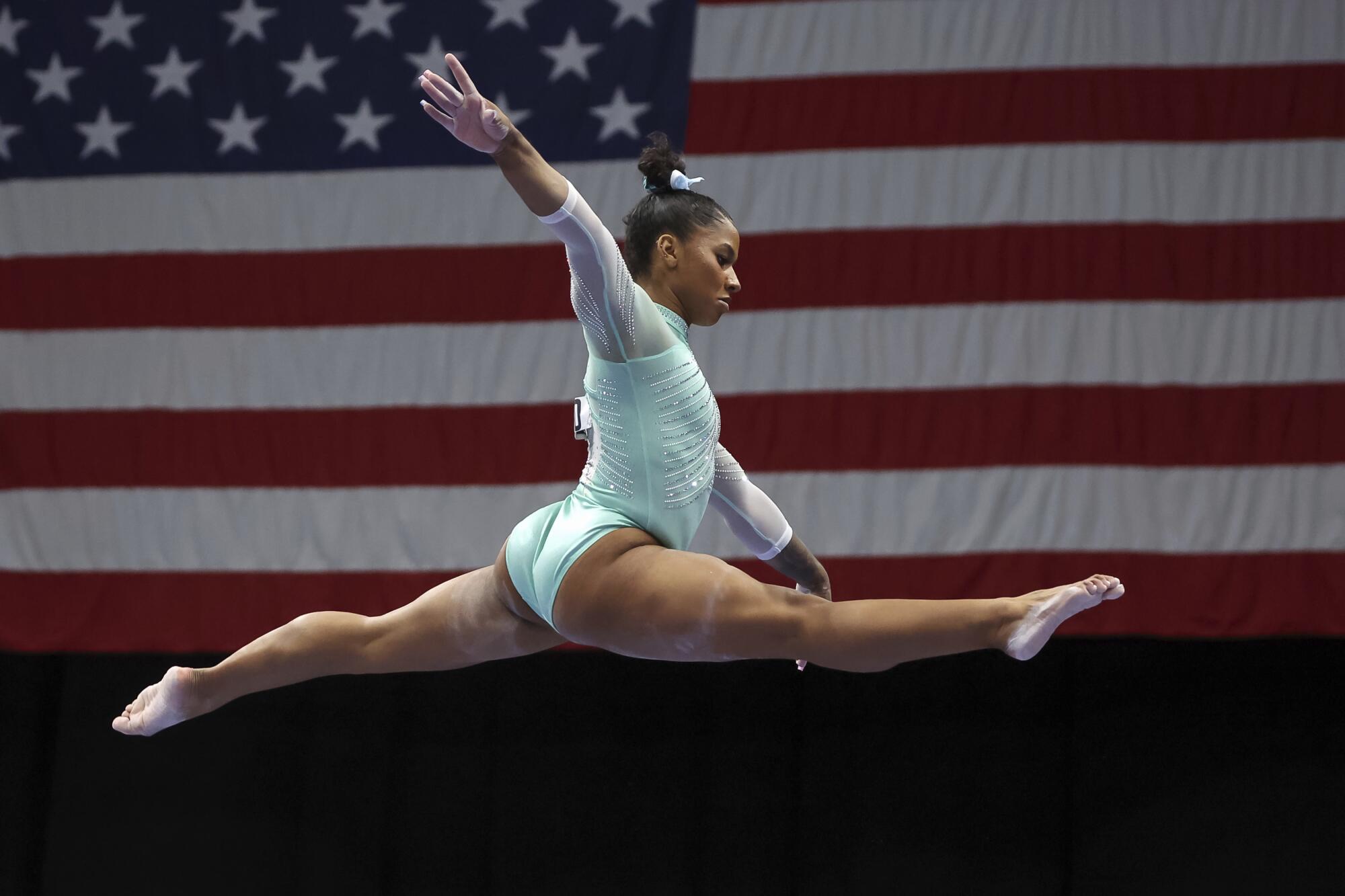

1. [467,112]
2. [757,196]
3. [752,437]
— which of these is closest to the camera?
[467,112]

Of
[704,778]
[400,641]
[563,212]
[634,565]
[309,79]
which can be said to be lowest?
[704,778]

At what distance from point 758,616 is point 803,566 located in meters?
0.72

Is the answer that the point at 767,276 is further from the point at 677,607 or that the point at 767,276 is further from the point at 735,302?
the point at 677,607

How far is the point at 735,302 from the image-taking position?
4.35 metres

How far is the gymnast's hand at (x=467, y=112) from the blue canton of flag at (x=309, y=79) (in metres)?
2.29

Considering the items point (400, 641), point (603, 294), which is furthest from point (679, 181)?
point (400, 641)

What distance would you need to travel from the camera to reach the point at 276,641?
8.30 ft

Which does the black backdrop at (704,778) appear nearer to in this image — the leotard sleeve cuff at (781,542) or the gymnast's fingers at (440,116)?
the leotard sleeve cuff at (781,542)

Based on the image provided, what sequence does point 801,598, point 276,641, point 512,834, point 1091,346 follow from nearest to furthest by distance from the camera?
point 801,598
point 276,641
point 1091,346
point 512,834

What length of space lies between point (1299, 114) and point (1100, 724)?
198cm

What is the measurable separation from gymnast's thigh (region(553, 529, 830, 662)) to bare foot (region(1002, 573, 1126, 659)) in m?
0.30

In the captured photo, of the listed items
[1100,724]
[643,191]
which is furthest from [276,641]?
[1100,724]

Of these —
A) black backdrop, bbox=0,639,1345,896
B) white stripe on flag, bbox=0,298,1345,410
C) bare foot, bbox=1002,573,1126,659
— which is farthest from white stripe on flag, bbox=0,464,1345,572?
bare foot, bbox=1002,573,1126,659

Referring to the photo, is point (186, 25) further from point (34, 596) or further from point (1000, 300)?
point (1000, 300)
